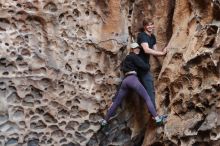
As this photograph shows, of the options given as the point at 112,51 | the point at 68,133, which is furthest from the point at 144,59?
the point at 68,133

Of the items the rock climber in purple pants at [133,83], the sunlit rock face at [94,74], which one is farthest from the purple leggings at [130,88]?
the sunlit rock face at [94,74]

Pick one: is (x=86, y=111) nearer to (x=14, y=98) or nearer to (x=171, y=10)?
(x=14, y=98)

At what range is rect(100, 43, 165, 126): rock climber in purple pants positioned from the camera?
4777 millimetres

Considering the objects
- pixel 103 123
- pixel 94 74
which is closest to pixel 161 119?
pixel 103 123

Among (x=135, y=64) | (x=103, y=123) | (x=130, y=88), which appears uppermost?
(x=135, y=64)

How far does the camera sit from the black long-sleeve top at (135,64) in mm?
4805

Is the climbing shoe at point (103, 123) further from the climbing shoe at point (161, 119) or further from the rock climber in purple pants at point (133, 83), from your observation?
the climbing shoe at point (161, 119)

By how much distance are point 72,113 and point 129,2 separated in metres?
1.31

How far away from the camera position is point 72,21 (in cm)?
498

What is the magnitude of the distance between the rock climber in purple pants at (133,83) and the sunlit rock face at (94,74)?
0.47 ft

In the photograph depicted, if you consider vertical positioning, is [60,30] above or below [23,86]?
above

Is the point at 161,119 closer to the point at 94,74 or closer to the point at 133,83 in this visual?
the point at 133,83

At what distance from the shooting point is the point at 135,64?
15.9 ft

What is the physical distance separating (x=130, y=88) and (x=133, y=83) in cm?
8
